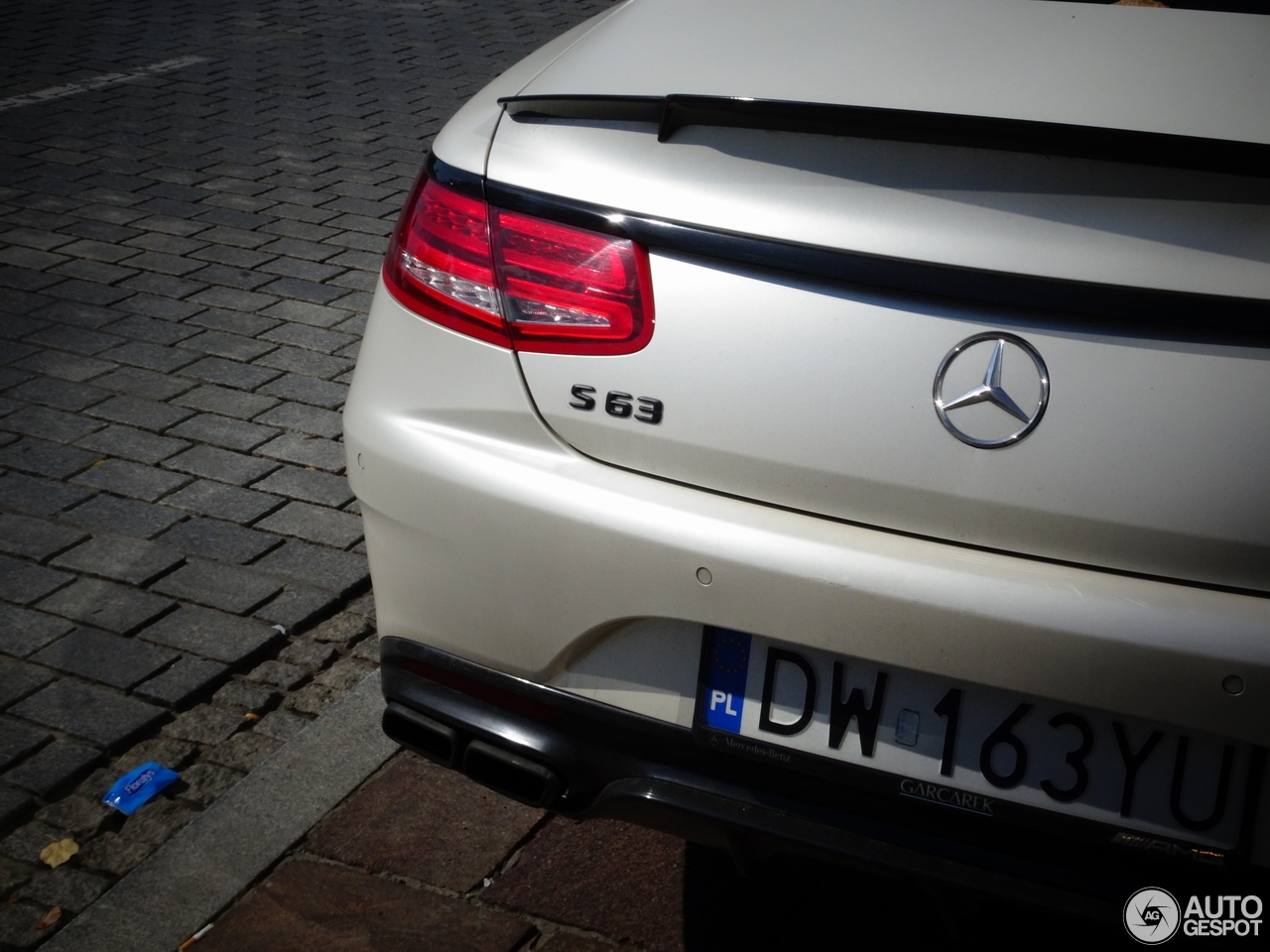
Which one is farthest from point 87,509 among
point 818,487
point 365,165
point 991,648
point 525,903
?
point 365,165

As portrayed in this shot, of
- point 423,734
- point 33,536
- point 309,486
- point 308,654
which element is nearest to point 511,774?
point 423,734

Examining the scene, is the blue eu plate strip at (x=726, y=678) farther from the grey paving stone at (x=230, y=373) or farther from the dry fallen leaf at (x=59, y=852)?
the grey paving stone at (x=230, y=373)

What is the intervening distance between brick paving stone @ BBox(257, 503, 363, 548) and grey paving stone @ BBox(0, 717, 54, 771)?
909 mm

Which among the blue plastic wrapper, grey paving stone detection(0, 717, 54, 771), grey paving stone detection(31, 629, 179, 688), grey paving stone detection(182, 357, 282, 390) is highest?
grey paving stone detection(182, 357, 282, 390)

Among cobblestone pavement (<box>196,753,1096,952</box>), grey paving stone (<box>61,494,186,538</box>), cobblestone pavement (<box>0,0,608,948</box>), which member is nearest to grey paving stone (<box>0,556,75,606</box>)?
cobblestone pavement (<box>0,0,608,948</box>)

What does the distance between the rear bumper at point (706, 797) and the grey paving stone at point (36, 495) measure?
193 cm

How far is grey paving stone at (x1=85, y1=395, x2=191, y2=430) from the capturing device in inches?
159

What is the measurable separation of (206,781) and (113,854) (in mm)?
239

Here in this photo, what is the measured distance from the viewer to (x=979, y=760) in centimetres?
169

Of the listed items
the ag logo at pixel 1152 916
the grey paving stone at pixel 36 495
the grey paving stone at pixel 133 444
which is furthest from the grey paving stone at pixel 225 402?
the ag logo at pixel 1152 916

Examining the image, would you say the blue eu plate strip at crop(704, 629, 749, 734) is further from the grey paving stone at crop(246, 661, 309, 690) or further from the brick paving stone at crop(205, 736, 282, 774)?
the grey paving stone at crop(246, 661, 309, 690)

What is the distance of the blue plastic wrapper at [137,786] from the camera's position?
259 cm

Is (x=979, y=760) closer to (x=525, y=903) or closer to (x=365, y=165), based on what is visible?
(x=525, y=903)

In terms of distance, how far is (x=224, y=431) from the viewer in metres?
4.01
